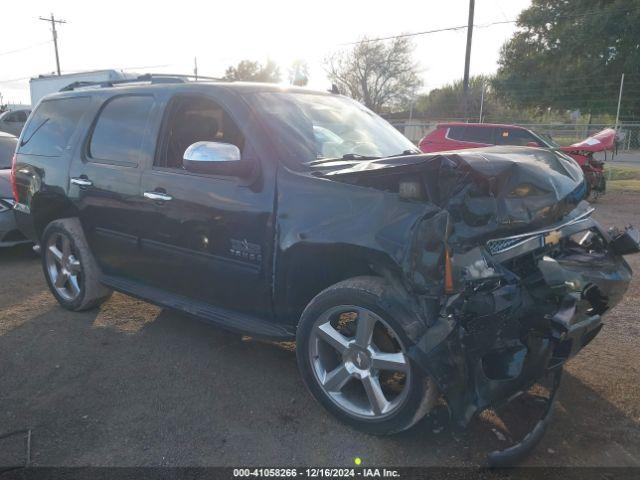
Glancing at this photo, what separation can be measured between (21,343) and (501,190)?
12.3ft

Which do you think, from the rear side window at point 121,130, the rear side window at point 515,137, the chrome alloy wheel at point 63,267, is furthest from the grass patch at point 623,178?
the chrome alloy wheel at point 63,267

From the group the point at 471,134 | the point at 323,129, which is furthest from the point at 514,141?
the point at 323,129

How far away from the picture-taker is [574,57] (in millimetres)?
32594

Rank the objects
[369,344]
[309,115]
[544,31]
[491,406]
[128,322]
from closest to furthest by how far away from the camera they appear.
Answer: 1. [491,406]
2. [369,344]
3. [309,115]
4. [128,322]
5. [544,31]

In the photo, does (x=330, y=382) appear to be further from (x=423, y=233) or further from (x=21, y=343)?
(x=21, y=343)

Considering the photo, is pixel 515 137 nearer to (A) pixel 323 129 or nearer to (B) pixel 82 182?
(A) pixel 323 129

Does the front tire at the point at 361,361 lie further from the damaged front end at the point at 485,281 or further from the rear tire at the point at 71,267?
the rear tire at the point at 71,267

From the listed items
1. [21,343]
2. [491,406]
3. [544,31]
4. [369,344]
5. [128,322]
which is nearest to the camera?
[491,406]

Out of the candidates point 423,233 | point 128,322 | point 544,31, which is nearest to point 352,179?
point 423,233

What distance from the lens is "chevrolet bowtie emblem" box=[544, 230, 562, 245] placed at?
2.89 metres

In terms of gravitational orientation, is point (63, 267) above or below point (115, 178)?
below

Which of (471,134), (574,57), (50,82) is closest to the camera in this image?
(471,134)

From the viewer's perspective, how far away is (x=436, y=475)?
2.55 m

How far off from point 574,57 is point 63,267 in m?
35.1
